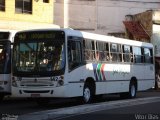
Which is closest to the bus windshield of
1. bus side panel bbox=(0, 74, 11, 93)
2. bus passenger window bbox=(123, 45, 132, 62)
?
bus side panel bbox=(0, 74, 11, 93)

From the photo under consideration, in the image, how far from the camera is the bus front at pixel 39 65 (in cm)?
1958

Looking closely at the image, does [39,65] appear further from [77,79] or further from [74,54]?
[77,79]

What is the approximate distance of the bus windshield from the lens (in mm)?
19719

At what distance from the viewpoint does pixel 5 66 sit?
22.7m

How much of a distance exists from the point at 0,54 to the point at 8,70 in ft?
2.84

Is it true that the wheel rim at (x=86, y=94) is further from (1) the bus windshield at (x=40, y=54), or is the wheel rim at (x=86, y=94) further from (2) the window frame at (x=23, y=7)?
(2) the window frame at (x=23, y=7)

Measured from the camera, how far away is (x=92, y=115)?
16812 millimetres

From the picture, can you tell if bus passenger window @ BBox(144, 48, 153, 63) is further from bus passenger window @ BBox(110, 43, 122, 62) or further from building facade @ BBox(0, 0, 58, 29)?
building facade @ BBox(0, 0, 58, 29)

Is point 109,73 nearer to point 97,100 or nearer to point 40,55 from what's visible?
point 97,100

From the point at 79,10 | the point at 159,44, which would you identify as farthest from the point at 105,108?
the point at 79,10

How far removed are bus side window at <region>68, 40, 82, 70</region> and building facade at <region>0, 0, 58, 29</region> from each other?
17.6 meters

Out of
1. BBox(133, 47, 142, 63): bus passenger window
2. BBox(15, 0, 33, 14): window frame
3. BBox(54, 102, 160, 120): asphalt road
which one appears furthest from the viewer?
BBox(15, 0, 33, 14): window frame

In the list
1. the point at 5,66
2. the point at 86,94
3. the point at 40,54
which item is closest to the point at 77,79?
the point at 86,94

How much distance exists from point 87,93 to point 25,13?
65.5 ft
